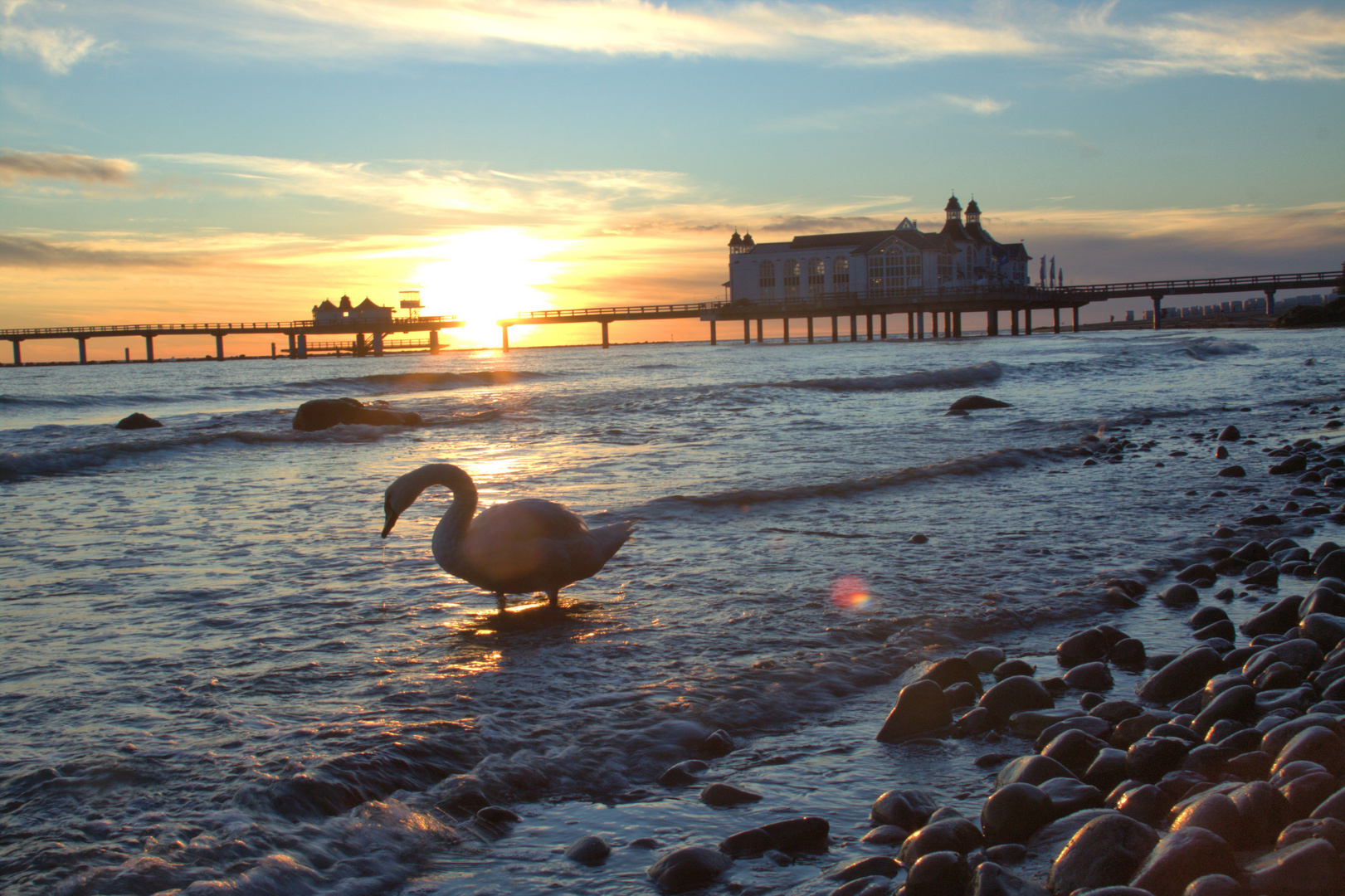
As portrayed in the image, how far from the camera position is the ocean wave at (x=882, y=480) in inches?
318

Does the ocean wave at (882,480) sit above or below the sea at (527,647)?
above

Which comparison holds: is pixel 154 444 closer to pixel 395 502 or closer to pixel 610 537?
pixel 395 502

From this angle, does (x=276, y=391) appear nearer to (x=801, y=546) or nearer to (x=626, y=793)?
(x=801, y=546)

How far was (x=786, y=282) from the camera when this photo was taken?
80.4m

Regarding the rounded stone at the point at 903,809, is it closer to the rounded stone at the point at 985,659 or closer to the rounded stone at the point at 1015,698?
the rounded stone at the point at 1015,698

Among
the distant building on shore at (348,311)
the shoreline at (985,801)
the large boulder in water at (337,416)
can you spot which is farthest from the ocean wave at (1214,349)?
the distant building on shore at (348,311)

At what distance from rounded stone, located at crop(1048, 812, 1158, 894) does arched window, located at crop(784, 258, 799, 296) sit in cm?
7975

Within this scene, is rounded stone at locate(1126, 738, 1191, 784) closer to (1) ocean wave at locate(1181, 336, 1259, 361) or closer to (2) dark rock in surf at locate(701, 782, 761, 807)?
(2) dark rock in surf at locate(701, 782, 761, 807)

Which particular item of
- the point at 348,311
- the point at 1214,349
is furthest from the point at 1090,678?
the point at 348,311

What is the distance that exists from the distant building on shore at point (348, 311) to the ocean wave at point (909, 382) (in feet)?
322

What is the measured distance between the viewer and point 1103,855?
2.25 meters

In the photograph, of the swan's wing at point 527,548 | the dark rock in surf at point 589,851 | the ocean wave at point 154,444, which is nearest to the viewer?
the dark rock in surf at point 589,851

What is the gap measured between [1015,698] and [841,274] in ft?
254

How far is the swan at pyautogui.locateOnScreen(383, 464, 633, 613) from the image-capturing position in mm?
4898
